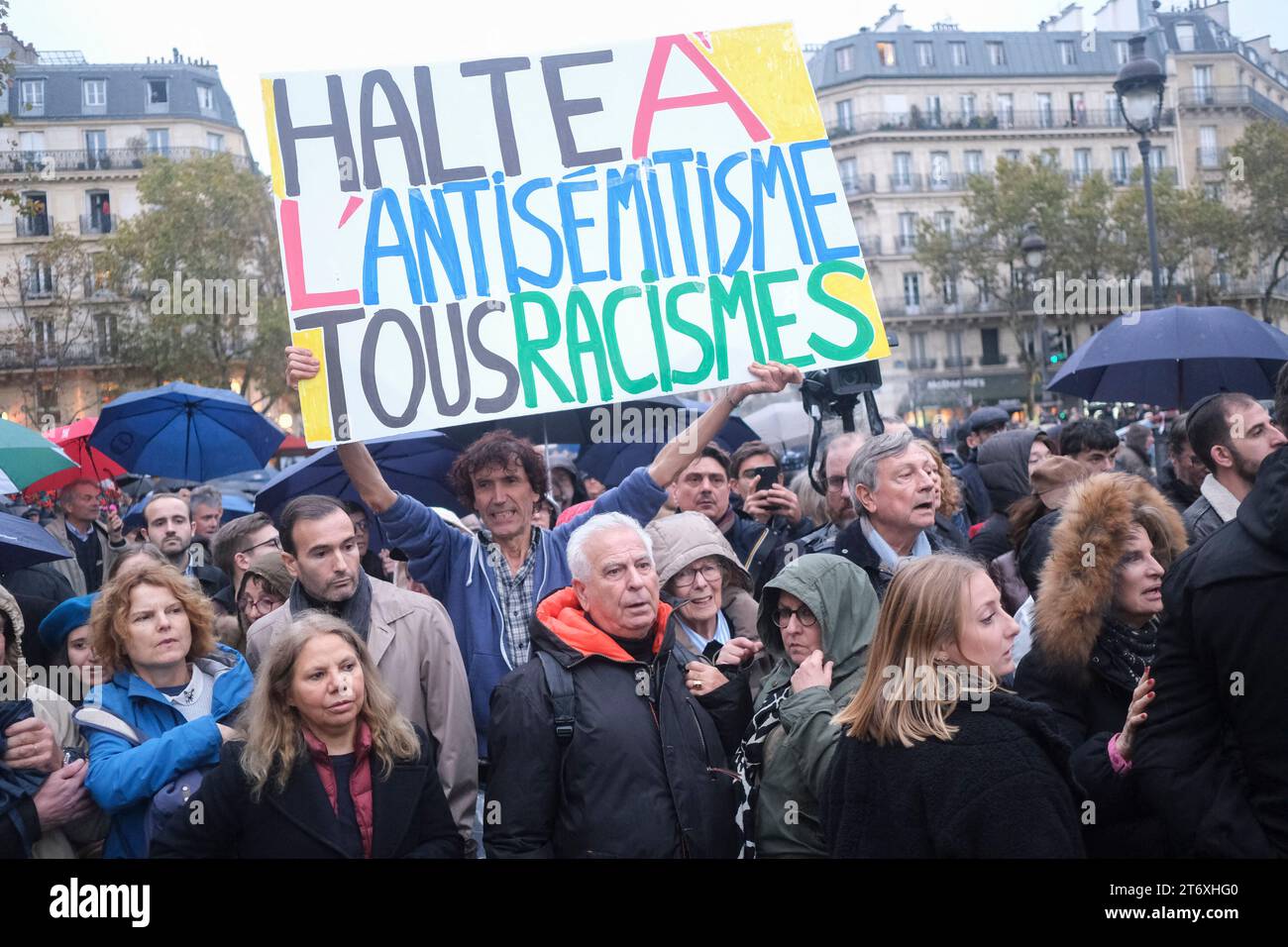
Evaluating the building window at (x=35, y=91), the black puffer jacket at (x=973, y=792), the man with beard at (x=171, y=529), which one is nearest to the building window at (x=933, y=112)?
the building window at (x=35, y=91)

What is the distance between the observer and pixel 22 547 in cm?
505

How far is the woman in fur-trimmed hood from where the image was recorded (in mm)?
3365

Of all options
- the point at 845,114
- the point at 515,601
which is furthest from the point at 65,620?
the point at 845,114

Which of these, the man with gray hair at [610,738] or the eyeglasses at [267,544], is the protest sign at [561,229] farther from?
the eyeglasses at [267,544]

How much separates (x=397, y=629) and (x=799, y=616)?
1303mm

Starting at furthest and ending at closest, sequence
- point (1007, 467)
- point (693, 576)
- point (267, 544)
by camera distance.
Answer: point (1007, 467), point (267, 544), point (693, 576)

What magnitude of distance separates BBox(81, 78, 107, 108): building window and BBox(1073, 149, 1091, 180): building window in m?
39.8

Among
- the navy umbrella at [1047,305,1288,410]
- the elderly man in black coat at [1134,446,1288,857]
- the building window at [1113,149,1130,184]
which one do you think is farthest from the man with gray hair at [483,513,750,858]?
the building window at [1113,149,1130,184]

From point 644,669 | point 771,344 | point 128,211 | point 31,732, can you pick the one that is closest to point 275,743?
point 31,732

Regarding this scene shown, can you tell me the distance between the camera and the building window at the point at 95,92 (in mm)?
48438

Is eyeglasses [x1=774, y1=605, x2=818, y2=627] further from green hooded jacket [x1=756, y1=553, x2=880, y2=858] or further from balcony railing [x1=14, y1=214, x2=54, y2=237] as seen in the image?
balcony railing [x1=14, y1=214, x2=54, y2=237]

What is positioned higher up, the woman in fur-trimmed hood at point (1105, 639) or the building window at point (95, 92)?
the building window at point (95, 92)

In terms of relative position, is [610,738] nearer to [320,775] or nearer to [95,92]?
[320,775]

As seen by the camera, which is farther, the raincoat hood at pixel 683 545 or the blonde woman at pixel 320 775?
the raincoat hood at pixel 683 545
